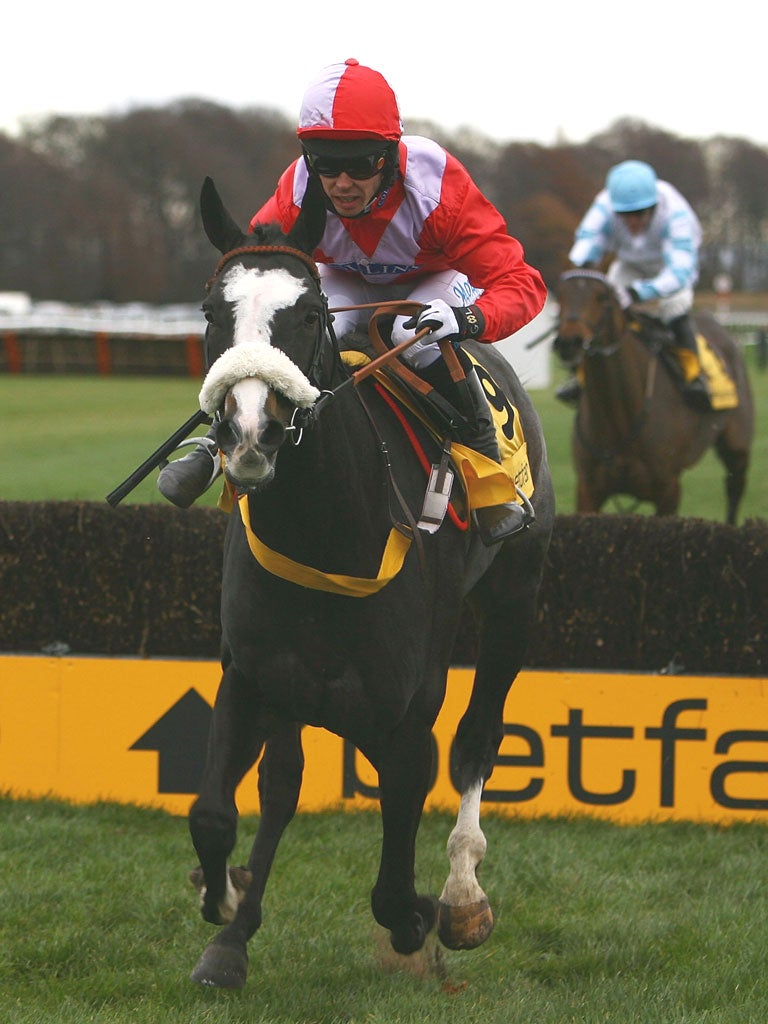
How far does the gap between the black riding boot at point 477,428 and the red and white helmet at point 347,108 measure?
0.69 m

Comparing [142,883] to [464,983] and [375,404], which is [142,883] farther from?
[375,404]

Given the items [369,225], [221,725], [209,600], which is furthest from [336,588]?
[209,600]

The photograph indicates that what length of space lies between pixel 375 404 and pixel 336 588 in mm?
577

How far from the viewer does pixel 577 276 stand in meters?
8.88

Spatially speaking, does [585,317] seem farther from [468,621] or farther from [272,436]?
[272,436]

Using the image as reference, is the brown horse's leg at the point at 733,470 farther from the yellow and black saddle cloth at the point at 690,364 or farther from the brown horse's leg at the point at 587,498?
the brown horse's leg at the point at 587,498

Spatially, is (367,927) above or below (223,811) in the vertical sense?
below

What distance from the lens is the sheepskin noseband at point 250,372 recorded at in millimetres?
2732

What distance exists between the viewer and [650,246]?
9414 mm

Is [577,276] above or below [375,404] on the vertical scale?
below

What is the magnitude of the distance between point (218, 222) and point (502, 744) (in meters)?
2.76

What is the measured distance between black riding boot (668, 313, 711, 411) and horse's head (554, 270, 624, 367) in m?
0.74

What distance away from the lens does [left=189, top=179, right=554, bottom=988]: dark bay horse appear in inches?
113

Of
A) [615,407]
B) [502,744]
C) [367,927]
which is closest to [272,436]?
[367,927]
